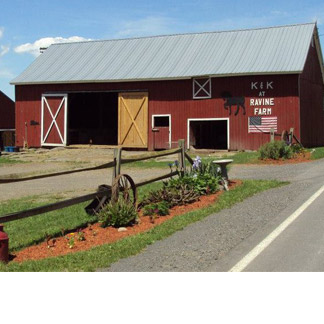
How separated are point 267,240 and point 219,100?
22265 mm

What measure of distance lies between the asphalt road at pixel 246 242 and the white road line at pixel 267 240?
0.04 meters

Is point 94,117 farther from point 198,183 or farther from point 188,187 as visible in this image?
point 188,187

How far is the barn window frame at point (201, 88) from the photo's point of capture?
2939cm

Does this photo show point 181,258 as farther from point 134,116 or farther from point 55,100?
point 55,100

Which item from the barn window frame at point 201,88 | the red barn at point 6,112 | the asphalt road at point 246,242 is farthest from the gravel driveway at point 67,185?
the red barn at point 6,112

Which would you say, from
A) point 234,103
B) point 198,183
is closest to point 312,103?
point 234,103

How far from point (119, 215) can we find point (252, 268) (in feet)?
11.8

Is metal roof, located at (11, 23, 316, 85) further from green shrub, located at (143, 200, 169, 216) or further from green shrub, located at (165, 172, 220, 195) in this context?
green shrub, located at (143, 200, 169, 216)

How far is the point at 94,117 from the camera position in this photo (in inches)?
1507

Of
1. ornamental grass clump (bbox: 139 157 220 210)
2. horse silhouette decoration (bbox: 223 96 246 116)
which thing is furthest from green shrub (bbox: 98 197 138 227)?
horse silhouette decoration (bbox: 223 96 246 116)

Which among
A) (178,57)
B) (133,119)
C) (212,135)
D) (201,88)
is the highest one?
(178,57)

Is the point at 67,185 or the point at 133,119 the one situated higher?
the point at 133,119

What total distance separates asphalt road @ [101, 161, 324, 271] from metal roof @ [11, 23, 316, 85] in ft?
60.7

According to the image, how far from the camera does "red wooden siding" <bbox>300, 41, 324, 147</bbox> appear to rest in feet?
94.6
